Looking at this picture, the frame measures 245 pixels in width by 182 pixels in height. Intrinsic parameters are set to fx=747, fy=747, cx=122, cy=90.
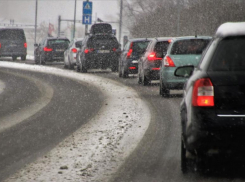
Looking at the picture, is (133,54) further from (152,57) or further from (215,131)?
(215,131)

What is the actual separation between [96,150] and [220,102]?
269 cm

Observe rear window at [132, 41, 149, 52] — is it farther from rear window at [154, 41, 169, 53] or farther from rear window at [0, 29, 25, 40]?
rear window at [0, 29, 25, 40]

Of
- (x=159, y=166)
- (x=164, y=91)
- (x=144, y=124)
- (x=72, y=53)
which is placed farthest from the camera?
(x=72, y=53)

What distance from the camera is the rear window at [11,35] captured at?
49.4 metres

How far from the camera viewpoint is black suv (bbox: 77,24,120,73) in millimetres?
30938

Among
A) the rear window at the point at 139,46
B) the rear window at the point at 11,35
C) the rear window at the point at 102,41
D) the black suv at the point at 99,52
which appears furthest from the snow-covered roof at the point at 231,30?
the rear window at the point at 11,35

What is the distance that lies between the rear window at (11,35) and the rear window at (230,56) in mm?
43328

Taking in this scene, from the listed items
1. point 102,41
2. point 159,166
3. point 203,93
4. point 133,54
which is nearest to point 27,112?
point 159,166

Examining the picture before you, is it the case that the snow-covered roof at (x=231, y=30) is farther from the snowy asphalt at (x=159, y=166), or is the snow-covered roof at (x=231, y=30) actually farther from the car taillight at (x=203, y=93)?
the snowy asphalt at (x=159, y=166)

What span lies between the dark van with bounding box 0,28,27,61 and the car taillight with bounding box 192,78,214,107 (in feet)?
142

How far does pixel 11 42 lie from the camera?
162ft

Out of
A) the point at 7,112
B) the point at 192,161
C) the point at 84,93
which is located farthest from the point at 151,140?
the point at 84,93

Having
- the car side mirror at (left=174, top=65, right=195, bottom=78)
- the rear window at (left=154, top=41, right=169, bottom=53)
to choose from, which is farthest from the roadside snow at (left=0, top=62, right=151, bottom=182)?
the rear window at (left=154, top=41, right=169, bottom=53)

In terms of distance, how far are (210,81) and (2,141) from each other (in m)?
3.96
